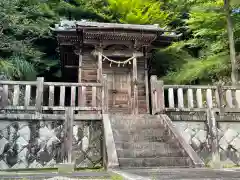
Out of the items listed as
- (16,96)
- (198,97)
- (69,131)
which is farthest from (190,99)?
(16,96)

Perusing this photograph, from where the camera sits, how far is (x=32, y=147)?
8.24m

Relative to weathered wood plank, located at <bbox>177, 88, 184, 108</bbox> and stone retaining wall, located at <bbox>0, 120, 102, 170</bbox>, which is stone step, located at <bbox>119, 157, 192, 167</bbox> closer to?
stone retaining wall, located at <bbox>0, 120, 102, 170</bbox>

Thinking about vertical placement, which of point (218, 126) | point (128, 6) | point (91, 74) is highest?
point (128, 6)

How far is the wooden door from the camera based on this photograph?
13320 mm

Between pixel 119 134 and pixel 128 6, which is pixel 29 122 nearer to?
pixel 119 134

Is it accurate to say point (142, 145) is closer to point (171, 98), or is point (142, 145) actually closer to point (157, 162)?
point (157, 162)

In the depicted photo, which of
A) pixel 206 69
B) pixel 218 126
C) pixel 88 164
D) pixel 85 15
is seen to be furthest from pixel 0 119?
pixel 85 15

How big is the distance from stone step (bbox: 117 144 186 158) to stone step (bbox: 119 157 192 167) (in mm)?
222

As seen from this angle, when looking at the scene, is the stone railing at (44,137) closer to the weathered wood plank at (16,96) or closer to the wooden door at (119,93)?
the weathered wood plank at (16,96)

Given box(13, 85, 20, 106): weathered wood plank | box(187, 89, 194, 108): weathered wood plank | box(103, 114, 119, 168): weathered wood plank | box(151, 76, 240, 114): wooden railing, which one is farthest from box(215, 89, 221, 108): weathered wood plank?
box(13, 85, 20, 106): weathered wood plank

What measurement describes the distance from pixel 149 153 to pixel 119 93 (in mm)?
6534

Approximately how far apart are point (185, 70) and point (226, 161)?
21.5 ft

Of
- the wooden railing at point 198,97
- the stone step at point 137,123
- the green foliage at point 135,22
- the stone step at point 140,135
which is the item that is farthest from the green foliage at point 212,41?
the stone step at point 140,135

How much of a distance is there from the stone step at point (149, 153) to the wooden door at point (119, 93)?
6.06m
